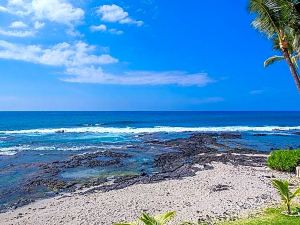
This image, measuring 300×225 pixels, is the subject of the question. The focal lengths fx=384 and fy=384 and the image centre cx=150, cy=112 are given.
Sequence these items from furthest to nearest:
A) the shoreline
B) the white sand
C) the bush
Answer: the bush, the shoreline, the white sand

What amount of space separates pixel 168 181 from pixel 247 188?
5582 mm

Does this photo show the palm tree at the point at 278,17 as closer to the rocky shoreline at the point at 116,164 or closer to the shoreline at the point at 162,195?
the shoreline at the point at 162,195

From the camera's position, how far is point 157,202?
18672 mm

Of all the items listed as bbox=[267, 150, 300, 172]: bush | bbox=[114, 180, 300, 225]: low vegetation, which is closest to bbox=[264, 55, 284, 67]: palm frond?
bbox=[267, 150, 300, 172]: bush

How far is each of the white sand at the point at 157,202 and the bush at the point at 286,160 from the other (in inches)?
43.3

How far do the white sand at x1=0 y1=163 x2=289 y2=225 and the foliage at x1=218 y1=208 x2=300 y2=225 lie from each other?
1117 millimetres

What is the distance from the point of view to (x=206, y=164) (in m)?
31.0

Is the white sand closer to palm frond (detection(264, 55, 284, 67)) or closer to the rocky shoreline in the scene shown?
the rocky shoreline

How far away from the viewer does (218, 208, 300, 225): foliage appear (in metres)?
13.4

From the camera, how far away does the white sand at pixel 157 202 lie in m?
16.5

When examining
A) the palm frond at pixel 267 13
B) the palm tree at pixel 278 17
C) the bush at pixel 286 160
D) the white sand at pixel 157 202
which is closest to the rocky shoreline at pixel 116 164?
the white sand at pixel 157 202

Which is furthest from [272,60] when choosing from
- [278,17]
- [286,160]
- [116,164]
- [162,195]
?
[116,164]

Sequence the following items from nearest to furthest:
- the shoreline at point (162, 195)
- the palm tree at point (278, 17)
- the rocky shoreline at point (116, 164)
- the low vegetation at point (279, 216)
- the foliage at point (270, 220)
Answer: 1. the foliage at point (270, 220)
2. the low vegetation at point (279, 216)
3. the shoreline at point (162, 195)
4. the palm tree at point (278, 17)
5. the rocky shoreline at point (116, 164)

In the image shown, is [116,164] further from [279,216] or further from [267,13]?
[279,216]
